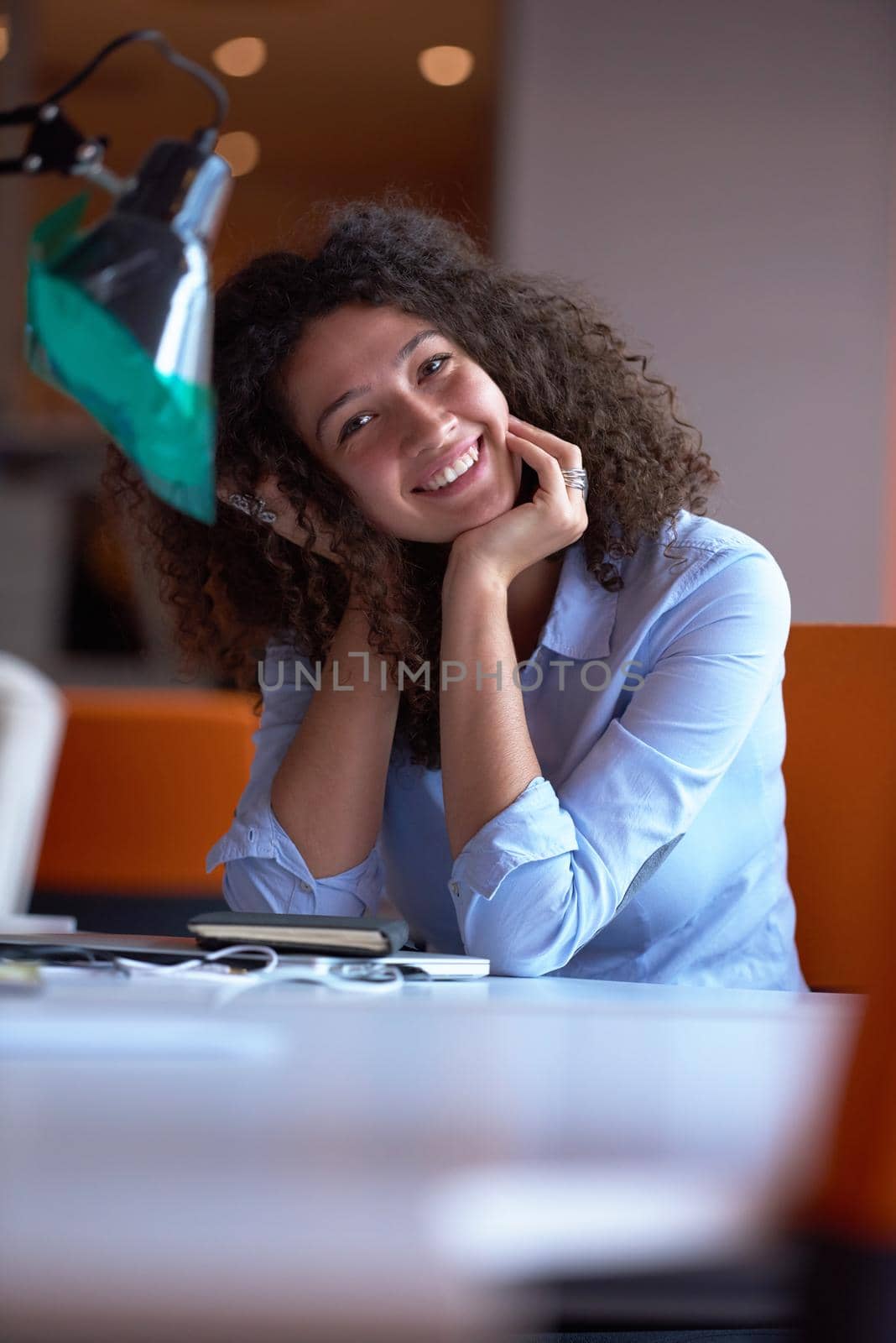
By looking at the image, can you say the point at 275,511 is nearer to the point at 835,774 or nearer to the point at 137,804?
the point at 835,774

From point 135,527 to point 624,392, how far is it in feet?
2.20

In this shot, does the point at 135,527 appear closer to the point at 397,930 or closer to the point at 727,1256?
the point at 397,930

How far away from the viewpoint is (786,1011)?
851 millimetres

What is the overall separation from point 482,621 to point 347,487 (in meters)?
0.32

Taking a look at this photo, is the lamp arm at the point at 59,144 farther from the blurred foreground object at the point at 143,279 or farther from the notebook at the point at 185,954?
the notebook at the point at 185,954

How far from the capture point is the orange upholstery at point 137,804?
2.93 meters

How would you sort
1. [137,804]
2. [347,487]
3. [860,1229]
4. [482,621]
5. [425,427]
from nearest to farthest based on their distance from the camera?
[860,1229], [482,621], [425,427], [347,487], [137,804]

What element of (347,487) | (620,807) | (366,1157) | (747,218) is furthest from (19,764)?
(747,218)

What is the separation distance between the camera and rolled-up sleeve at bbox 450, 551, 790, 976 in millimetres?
1206

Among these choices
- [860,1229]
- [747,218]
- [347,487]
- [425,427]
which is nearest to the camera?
[860,1229]

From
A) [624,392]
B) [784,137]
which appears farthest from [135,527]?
[784,137]

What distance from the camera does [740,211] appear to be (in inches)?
198

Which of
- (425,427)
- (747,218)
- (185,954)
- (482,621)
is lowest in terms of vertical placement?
(185,954)

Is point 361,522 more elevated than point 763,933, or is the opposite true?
point 361,522
